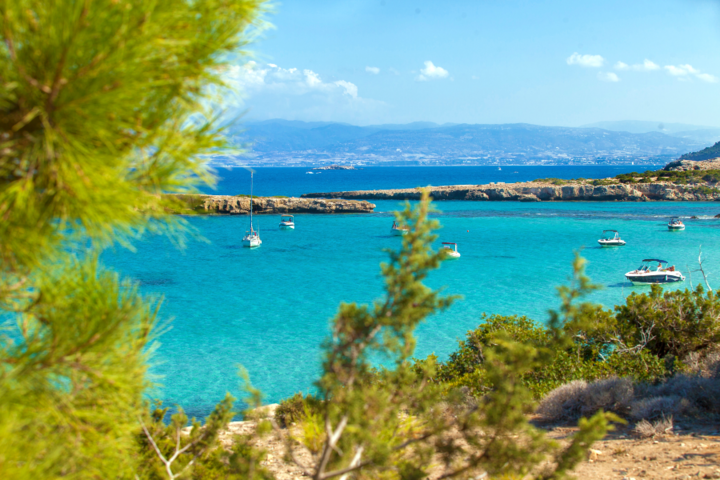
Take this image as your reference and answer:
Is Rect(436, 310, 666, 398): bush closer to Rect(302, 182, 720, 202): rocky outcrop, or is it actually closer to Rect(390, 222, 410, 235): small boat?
Rect(390, 222, 410, 235): small boat

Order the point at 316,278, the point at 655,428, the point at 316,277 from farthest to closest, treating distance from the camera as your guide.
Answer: the point at 316,277
the point at 316,278
the point at 655,428

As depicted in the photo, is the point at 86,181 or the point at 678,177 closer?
the point at 86,181

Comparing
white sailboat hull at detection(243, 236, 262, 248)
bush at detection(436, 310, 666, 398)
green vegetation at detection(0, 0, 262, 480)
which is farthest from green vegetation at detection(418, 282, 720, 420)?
white sailboat hull at detection(243, 236, 262, 248)

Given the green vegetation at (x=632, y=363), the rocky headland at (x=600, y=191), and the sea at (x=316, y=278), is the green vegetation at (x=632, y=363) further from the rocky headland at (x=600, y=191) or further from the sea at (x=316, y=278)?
the rocky headland at (x=600, y=191)

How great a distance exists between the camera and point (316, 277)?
25.9 metres

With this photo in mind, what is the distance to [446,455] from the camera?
104 inches

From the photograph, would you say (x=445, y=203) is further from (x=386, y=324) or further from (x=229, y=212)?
(x=386, y=324)

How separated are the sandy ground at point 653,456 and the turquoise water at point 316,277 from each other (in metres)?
3.64

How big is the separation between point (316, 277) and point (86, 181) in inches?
949

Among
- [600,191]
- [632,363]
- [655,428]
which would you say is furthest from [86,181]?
[600,191]

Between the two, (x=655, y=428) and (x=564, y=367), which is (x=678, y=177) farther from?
(x=655, y=428)

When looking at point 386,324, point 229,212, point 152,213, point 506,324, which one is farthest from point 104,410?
point 229,212

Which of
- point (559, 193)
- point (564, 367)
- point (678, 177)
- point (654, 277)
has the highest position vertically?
point (678, 177)

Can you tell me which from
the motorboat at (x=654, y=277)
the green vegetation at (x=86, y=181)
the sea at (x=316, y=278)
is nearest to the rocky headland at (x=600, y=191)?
the sea at (x=316, y=278)
